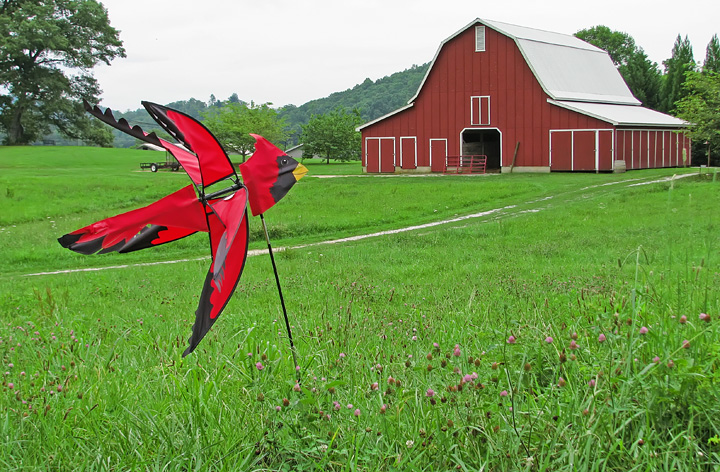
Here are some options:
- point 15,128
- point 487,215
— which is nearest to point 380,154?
point 487,215

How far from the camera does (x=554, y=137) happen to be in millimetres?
37438

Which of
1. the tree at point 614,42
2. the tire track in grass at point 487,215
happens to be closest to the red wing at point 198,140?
the tire track in grass at point 487,215

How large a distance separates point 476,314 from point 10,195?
24.9 metres

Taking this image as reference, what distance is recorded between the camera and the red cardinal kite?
3.15 m

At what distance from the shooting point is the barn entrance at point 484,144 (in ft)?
134

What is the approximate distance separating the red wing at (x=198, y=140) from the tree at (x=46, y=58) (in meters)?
Result: 64.8

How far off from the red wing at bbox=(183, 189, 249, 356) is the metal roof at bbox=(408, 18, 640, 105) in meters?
36.2

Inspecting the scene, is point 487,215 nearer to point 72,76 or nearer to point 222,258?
point 222,258

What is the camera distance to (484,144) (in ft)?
140

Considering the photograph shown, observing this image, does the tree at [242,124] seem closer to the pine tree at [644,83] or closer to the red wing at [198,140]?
the pine tree at [644,83]

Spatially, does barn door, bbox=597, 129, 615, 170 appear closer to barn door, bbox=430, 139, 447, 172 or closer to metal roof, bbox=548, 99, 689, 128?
metal roof, bbox=548, 99, 689, 128

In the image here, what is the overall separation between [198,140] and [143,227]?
0.46 m

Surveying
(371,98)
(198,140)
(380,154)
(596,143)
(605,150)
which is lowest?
(198,140)

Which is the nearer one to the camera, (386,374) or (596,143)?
(386,374)
